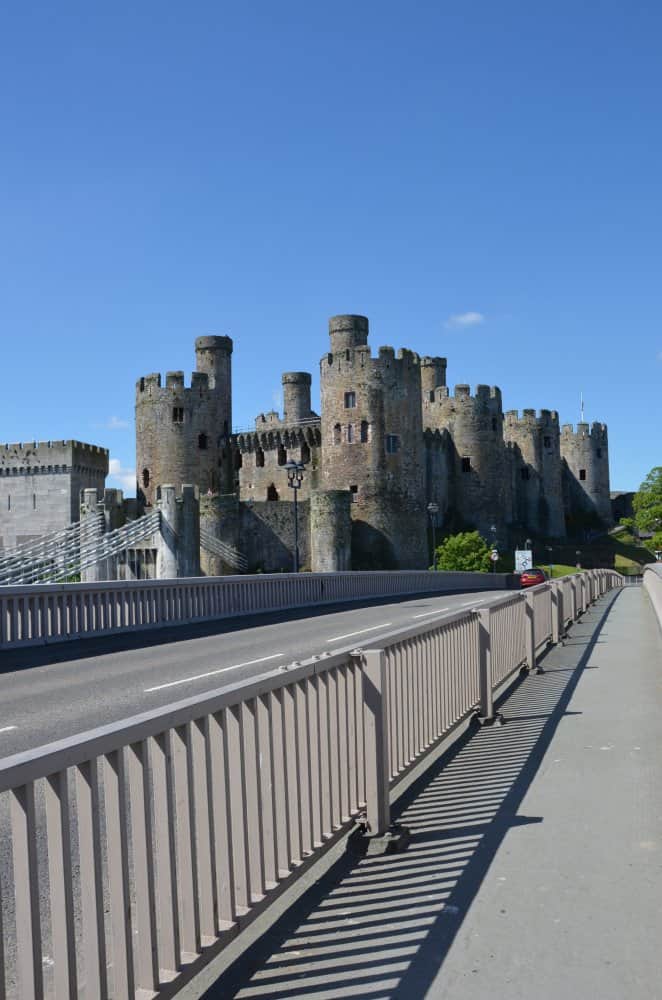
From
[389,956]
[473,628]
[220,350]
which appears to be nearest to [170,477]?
[220,350]

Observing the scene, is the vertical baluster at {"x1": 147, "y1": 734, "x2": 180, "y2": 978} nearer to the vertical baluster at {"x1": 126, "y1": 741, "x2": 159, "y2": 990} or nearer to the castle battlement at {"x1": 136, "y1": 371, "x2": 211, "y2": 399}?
the vertical baluster at {"x1": 126, "y1": 741, "x2": 159, "y2": 990}

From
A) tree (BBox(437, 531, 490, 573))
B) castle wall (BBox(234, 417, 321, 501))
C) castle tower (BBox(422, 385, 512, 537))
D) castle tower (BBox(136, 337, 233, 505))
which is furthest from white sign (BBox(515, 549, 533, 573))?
castle tower (BBox(136, 337, 233, 505))

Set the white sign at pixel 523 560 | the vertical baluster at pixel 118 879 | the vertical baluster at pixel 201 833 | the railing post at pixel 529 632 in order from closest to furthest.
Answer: the vertical baluster at pixel 118 879, the vertical baluster at pixel 201 833, the railing post at pixel 529 632, the white sign at pixel 523 560

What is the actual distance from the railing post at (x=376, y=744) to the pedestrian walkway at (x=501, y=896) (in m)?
0.25

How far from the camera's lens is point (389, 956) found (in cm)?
395

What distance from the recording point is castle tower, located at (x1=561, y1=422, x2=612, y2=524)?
103 metres

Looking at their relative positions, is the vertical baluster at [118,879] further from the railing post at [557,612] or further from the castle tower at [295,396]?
the castle tower at [295,396]

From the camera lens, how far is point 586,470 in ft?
340

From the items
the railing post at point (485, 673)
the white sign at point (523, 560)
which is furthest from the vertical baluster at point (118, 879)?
the white sign at point (523, 560)

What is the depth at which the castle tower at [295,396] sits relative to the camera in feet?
274

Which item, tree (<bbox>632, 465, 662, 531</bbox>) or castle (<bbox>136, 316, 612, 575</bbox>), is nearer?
castle (<bbox>136, 316, 612, 575</bbox>)

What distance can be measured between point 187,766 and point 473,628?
579cm

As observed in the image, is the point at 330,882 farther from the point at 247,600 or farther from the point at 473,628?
the point at 247,600

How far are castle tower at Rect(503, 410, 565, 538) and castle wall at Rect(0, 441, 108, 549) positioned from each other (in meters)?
42.0
